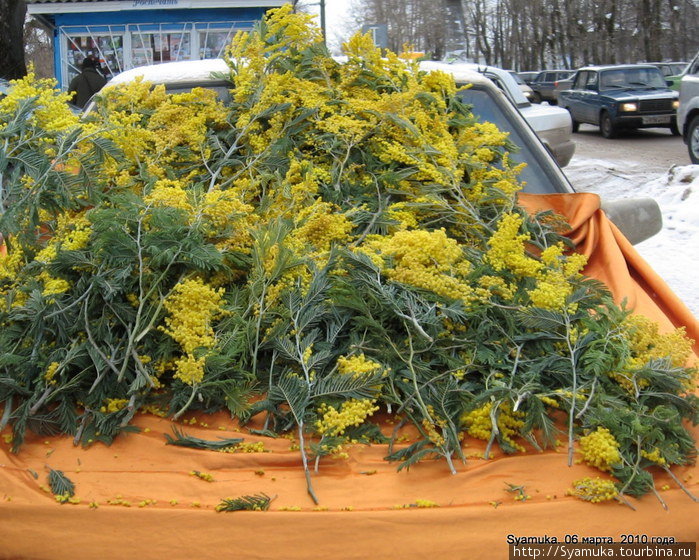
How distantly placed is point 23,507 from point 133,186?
1.71 metres

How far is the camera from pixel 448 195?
3.84m

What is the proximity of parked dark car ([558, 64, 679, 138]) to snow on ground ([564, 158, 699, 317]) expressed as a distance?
720cm

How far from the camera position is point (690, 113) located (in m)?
14.6

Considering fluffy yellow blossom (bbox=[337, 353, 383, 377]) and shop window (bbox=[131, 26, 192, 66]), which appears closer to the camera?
fluffy yellow blossom (bbox=[337, 353, 383, 377])

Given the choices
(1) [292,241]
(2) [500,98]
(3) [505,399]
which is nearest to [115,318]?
(1) [292,241]

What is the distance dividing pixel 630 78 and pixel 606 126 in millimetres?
2054

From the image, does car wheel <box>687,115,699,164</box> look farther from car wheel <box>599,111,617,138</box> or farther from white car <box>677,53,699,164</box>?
car wheel <box>599,111,617,138</box>

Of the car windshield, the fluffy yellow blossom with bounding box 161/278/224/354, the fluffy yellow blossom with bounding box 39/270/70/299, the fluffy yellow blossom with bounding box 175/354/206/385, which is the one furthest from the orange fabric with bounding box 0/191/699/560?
the car windshield

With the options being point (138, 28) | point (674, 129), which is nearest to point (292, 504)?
point (138, 28)

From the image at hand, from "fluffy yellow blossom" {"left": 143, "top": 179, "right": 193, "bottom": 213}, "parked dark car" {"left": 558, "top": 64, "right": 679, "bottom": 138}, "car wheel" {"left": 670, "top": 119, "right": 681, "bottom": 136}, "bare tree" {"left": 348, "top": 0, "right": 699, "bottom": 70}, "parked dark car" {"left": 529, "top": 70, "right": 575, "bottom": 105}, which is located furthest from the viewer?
"bare tree" {"left": 348, "top": 0, "right": 699, "bottom": 70}

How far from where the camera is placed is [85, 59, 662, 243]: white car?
4.51m

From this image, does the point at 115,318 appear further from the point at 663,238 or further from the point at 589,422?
the point at 663,238

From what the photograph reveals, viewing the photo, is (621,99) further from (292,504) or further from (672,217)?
(292,504)

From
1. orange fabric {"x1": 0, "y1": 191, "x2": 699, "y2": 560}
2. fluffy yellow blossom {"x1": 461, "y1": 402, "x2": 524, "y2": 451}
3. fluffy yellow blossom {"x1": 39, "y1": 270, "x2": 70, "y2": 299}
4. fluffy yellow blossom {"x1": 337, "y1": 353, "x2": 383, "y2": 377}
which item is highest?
fluffy yellow blossom {"x1": 39, "y1": 270, "x2": 70, "y2": 299}
